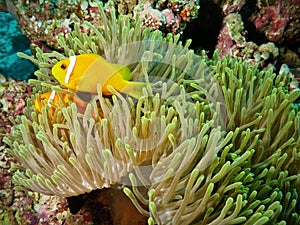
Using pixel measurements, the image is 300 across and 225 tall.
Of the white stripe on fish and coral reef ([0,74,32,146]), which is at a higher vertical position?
the white stripe on fish

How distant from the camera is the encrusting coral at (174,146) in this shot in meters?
1.60

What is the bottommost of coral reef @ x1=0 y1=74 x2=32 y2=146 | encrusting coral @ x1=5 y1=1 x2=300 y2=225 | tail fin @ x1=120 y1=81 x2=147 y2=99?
coral reef @ x1=0 y1=74 x2=32 y2=146

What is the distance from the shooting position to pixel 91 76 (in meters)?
1.85

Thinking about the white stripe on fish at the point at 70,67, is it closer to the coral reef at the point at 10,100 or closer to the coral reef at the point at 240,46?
the coral reef at the point at 10,100

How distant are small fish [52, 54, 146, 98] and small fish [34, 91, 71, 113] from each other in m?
0.10

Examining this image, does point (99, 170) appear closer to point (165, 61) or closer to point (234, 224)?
point (234, 224)

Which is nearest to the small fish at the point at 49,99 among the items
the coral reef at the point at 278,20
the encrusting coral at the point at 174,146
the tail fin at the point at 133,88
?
the encrusting coral at the point at 174,146

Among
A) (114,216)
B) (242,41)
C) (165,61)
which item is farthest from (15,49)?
(114,216)

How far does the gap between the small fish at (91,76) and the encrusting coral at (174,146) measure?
0.06 meters

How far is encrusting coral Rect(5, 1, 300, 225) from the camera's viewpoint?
1599 millimetres

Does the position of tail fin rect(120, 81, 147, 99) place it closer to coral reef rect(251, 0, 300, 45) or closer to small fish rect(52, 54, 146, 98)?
small fish rect(52, 54, 146, 98)

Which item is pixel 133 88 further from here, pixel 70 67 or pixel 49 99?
pixel 49 99

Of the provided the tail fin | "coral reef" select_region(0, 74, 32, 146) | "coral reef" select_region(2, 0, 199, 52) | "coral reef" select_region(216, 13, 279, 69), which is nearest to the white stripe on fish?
the tail fin

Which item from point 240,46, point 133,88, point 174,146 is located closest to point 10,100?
point 133,88
